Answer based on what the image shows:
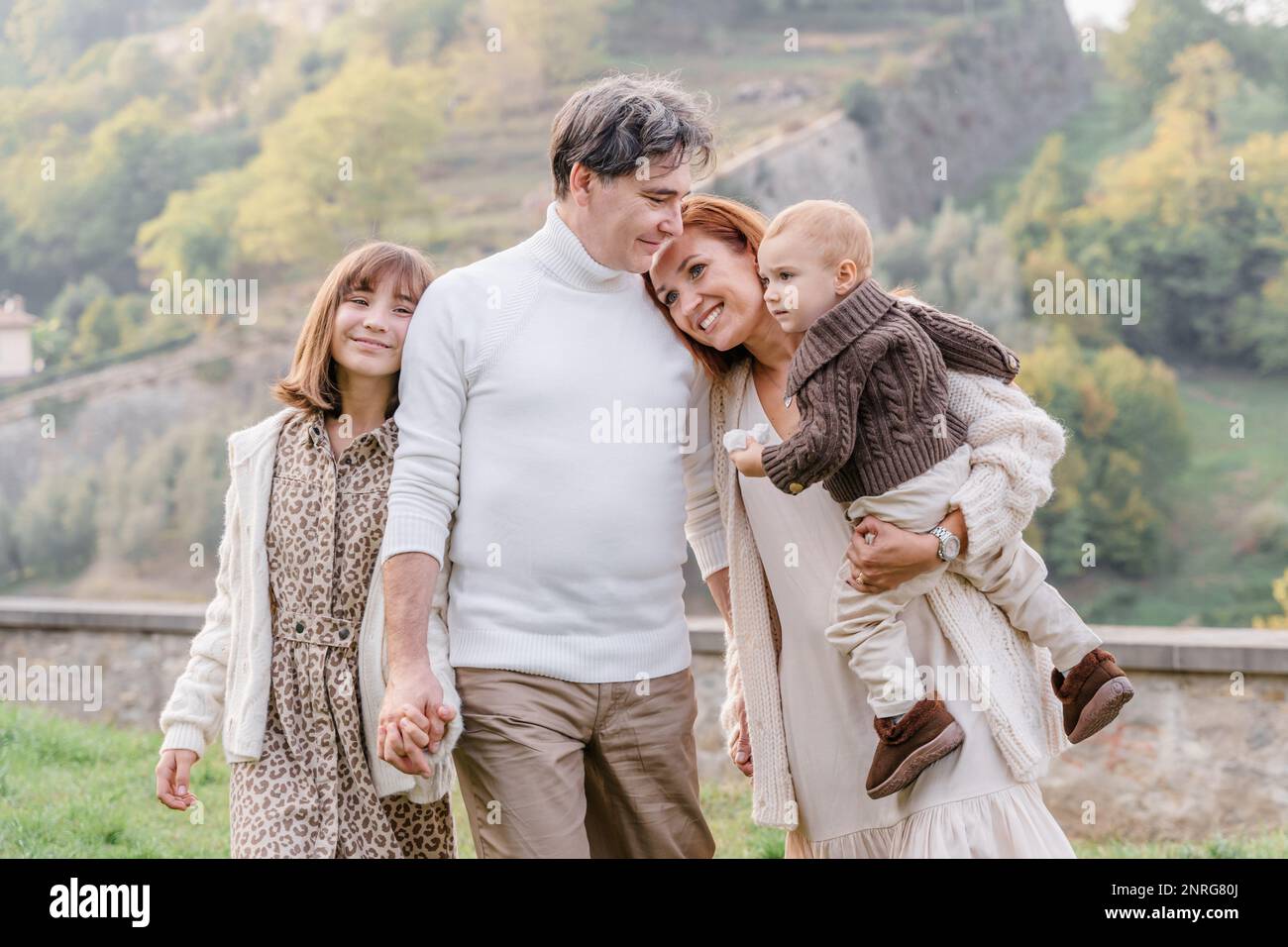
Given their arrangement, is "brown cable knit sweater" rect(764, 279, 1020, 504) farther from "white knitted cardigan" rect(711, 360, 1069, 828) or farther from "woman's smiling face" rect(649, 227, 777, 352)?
"woman's smiling face" rect(649, 227, 777, 352)

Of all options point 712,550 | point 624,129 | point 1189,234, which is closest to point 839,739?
point 712,550

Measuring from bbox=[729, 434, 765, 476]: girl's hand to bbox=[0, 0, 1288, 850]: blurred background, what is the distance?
11.4 m

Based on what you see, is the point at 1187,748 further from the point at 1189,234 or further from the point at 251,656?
the point at 1189,234

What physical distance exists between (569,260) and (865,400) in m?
0.70

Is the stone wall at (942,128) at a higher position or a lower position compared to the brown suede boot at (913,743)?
higher

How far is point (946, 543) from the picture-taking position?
2.52 m

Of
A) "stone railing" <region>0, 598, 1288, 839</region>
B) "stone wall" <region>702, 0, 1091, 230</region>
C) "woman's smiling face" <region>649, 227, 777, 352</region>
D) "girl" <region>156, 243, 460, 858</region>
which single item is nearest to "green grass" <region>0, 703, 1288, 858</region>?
"stone railing" <region>0, 598, 1288, 839</region>

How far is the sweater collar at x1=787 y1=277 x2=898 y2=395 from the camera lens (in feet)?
8.18

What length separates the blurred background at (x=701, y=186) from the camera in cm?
1510

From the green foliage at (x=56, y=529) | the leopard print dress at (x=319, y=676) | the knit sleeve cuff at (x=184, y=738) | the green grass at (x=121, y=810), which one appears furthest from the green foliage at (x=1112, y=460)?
the knit sleeve cuff at (x=184, y=738)

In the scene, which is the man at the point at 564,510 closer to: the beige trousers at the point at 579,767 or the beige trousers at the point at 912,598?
the beige trousers at the point at 579,767

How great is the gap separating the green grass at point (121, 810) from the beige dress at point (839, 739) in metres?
2.08

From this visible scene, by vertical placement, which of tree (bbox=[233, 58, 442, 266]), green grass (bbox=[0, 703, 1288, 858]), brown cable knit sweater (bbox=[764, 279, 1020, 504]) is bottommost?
green grass (bbox=[0, 703, 1288, 858])

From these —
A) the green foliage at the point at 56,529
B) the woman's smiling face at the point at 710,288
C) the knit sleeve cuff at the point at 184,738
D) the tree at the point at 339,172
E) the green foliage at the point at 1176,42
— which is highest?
the green foliage at the point at 1176,42
